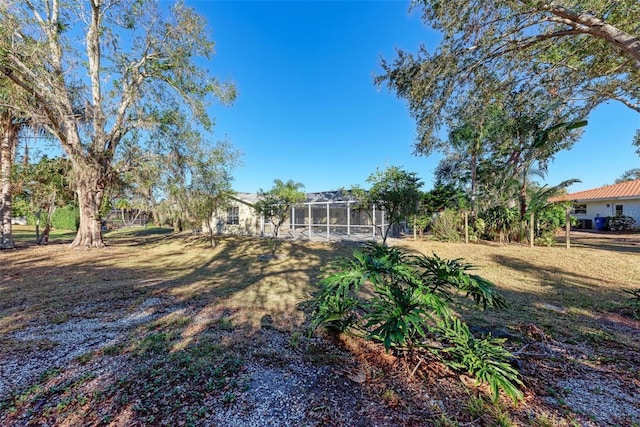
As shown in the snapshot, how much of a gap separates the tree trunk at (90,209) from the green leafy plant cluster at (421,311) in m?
11.6

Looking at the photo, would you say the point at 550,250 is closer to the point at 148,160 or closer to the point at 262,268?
the point at 262,268

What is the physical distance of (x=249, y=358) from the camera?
255 cm

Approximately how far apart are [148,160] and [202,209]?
2.84 m

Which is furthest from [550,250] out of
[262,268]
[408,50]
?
[262,268]

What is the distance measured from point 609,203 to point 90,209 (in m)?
30.8

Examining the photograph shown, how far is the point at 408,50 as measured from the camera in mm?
4551

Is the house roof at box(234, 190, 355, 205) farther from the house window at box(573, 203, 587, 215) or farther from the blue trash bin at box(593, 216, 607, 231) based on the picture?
the house window at box(573, 203, 587, 215)

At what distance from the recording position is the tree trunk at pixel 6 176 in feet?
31.0

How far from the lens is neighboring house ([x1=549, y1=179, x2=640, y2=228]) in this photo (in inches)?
634

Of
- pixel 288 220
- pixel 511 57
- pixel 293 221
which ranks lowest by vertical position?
pixel 293 221

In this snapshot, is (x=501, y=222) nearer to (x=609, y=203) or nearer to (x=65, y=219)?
(x=609, y=203)

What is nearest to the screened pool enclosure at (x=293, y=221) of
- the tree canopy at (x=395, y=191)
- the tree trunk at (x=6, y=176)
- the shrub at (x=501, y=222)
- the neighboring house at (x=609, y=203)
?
the shrub at (x=501, y=222)

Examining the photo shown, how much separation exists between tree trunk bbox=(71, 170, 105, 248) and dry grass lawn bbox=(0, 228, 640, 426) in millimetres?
5144

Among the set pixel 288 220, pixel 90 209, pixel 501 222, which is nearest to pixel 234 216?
pixel 288 220
